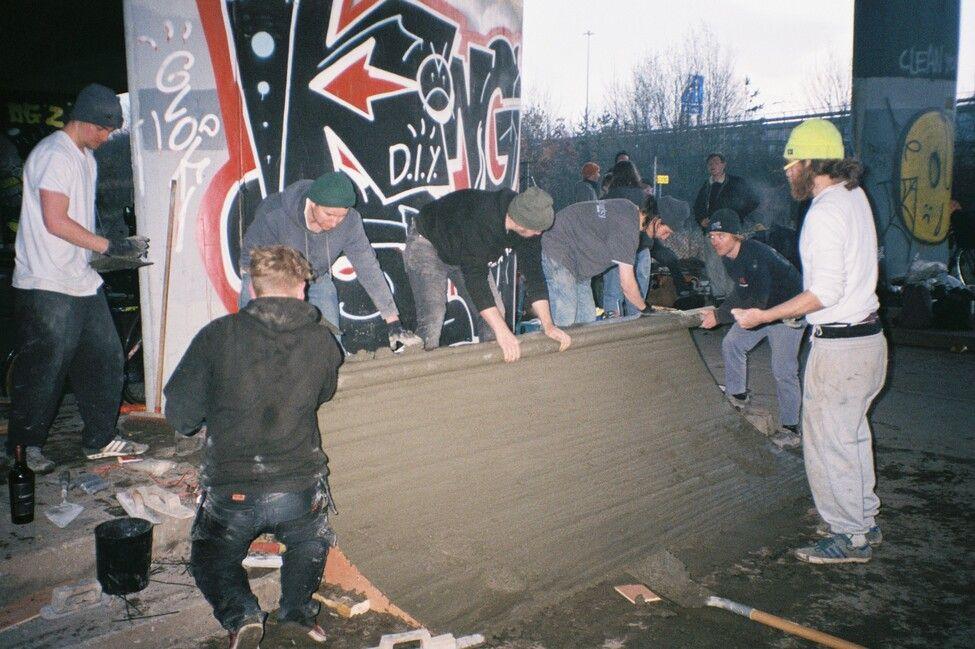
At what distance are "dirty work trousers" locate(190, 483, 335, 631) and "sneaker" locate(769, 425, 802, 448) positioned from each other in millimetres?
3995

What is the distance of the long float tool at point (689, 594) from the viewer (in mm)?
3539

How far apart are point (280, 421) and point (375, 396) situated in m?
0.72

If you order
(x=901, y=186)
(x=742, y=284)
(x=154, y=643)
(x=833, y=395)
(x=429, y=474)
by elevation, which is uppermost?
(x=901, y=186)

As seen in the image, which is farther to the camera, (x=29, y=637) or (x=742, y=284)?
(x=742, y=284)

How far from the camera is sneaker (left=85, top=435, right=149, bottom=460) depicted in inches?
196

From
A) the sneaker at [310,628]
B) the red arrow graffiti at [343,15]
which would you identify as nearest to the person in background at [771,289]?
the red arrow graffiti at [343,15]

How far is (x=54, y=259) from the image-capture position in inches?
181

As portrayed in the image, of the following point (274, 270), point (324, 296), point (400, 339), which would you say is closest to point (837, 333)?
point (400, 339)

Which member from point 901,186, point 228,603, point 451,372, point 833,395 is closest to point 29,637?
point 228,603

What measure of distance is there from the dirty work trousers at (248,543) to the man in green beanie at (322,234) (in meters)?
1.22

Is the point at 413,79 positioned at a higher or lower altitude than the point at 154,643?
higher

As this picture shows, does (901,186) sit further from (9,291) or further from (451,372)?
(9,291)

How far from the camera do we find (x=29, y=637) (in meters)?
3.33

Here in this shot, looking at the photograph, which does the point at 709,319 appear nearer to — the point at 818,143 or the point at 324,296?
the point at 818,143
